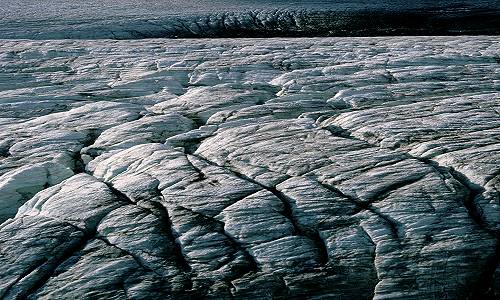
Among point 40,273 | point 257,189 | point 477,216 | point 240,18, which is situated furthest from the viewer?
point 240,18

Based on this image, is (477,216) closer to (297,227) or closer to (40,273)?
(297,227)

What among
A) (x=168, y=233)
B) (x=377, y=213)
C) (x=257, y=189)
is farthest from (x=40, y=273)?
(x=377, y=213)

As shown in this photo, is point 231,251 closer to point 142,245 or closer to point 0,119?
point 142,245

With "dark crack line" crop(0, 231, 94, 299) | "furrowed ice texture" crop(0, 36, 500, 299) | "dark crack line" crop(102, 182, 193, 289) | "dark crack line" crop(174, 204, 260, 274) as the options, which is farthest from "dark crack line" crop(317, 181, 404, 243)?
"dark crack line" crop(0, 231, 94, 299)

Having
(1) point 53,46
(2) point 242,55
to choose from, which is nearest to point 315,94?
(2) point 242,55

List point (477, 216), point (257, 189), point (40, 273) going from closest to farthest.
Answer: point (40, 273), point (477, 216), point (257, 189)

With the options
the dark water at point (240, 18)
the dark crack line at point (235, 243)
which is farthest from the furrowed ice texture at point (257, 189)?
the dark water at point (240, 18)

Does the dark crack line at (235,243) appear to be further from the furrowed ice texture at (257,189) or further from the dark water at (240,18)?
the dark water at (240,18)
